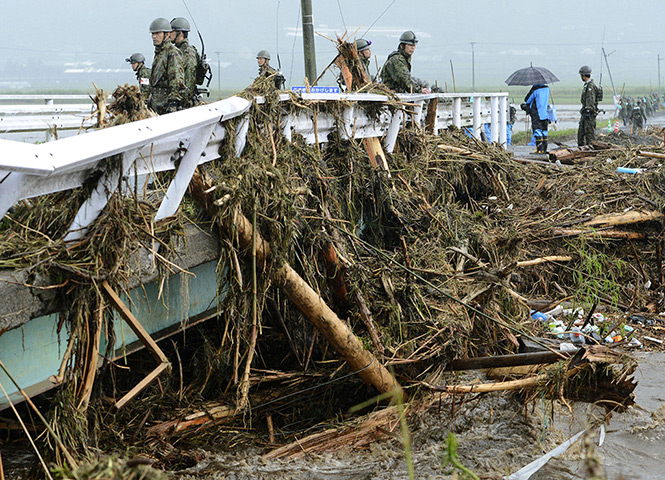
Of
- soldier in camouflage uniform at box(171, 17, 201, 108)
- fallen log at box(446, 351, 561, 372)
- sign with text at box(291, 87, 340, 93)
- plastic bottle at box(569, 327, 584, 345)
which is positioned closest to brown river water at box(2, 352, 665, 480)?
fallen log at box(446, 351, 561, 372)

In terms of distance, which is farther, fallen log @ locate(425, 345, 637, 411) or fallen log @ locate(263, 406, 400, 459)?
fallen log @ locate(425, 345, 637, 411)

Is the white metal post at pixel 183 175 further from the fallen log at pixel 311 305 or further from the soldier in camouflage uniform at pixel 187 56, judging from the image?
the soldier in camouflage uniform at pixel 187 56

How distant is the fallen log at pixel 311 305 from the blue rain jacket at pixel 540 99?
14.1m

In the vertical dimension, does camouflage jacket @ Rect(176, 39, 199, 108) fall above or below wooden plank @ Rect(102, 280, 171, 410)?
above

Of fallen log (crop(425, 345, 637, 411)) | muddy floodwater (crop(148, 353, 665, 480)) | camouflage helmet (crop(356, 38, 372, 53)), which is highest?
camouflage helmet (crop(356, 38, 372, 53))

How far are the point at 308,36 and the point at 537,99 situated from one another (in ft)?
26.1

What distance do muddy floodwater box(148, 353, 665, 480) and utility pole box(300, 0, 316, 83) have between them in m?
7.95

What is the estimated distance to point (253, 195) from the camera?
4324 millimetres

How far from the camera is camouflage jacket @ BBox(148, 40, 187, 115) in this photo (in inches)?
384

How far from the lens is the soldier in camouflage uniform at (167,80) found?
9.75m

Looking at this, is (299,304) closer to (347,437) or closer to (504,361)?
(347,437)

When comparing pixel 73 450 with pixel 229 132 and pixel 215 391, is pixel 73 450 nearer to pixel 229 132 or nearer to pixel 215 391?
pixel 215 391

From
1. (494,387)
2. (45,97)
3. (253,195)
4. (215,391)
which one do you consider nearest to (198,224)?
(253,195)

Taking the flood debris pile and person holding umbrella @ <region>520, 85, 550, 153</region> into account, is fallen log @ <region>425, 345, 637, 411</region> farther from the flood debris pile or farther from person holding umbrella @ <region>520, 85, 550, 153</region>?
person holding umbrella @ <region>520, 85, 550, 153</region>
